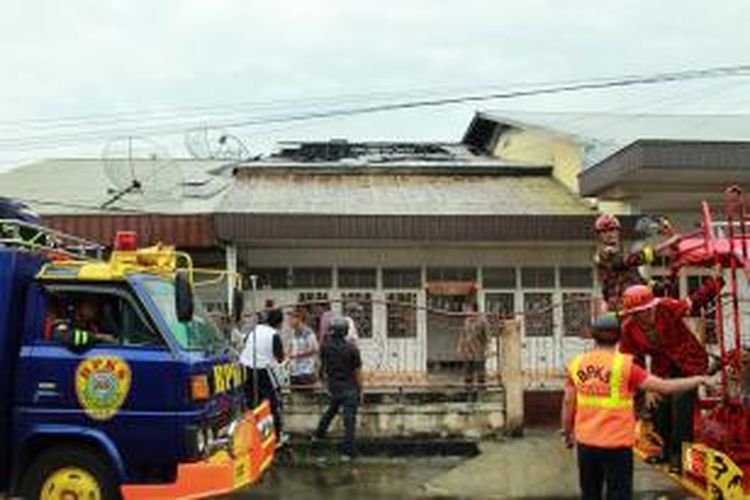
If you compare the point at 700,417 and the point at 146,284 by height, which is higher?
the point at 146,284

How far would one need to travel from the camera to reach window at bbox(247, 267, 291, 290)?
2019 centimetres

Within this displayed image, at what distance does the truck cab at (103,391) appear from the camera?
8992 millimetres

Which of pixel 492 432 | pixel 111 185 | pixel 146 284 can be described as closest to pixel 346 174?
pixel 111 185

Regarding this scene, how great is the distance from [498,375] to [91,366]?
22.1 ft

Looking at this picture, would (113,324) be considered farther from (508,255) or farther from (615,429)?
(508,255)

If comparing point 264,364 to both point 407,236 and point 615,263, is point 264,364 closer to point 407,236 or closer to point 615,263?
point 615,263

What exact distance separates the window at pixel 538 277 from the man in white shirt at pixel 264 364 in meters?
7.83

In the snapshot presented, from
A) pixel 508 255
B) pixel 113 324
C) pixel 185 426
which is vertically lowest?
pixel 185 426

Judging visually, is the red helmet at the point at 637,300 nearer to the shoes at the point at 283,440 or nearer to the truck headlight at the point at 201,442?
the truck headlight at the point at 201,442

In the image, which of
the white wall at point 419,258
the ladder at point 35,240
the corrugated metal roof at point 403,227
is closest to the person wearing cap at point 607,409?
the ladder at point 35,240

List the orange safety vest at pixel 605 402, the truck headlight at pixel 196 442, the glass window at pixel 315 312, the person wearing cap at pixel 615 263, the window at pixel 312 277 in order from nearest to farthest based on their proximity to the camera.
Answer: the orange safety vest at pixel 605 402 < the truck headlight at pixel 196 442 < the person wearing cap at pixel 615 263 < the glass window at pixel 315 312 < the window at pixel 312 277

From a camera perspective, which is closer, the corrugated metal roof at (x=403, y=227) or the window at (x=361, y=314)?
the window at (x=361, y=314)

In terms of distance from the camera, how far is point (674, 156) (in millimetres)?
16719

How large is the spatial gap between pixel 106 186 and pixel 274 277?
4.99 m
